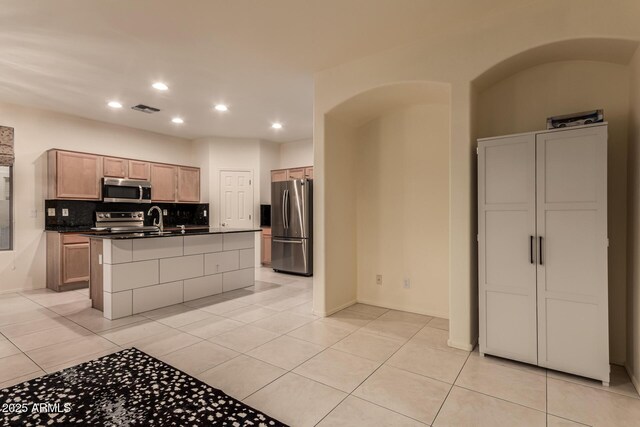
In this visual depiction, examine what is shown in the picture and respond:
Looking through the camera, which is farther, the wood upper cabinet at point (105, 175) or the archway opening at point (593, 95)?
the wood upper cabinet at point (105, 175)

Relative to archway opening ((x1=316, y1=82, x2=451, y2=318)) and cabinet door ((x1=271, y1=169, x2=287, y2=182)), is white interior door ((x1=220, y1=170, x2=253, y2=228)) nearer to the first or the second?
cabinet door ((x1=271, y1=169, x2=287, y2=182))

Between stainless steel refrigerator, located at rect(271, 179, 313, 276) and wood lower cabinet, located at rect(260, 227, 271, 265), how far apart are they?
0.74m

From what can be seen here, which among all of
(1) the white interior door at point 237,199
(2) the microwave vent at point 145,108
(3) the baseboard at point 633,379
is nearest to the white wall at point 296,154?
(1) the white interior door at point 237,199

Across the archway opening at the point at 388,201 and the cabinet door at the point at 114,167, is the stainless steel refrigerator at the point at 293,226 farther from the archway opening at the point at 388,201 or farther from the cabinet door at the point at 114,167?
the cabinet door at the point at 114,167

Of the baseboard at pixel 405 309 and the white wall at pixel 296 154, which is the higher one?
the white wall at pixel 296 154

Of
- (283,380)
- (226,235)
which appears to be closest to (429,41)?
(283,380)

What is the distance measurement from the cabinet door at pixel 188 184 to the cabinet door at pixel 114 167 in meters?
1.09

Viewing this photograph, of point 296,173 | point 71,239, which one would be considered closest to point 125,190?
point 71,239

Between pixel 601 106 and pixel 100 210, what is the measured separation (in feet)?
23.2

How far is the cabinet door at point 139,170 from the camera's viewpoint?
613 cm

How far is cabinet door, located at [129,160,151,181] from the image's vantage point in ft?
20.1

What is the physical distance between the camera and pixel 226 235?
4953 millimetres

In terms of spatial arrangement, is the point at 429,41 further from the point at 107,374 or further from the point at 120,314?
the point at 120,314

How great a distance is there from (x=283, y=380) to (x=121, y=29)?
331cm
